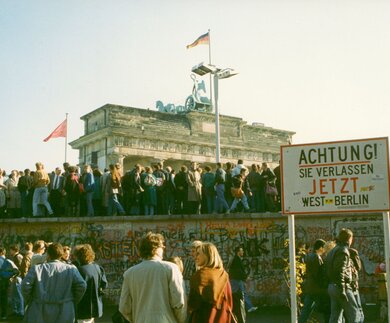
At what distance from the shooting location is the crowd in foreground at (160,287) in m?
5.88

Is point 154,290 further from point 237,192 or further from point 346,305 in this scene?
point 237,192

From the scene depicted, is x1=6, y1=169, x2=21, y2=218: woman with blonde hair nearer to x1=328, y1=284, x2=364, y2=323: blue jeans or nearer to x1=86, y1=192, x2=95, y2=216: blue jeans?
x1=86, y1=192, x2=95, y2=216: blue jeans

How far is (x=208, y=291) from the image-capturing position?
5941mm

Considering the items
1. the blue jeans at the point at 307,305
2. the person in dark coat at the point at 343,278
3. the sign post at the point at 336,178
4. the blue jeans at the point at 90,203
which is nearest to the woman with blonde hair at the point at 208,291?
the sign post at the point at 336,178

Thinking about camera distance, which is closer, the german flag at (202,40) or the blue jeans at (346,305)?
the blue jeans at (346,305)

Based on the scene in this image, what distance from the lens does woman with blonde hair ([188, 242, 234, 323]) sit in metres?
5.94

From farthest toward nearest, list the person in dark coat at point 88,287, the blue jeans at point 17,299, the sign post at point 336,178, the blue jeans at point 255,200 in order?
the blue jeans at point 255,200, the blue jeans at point 17,299, the person in dark coat at point 88,287, the sign post at point 336,178

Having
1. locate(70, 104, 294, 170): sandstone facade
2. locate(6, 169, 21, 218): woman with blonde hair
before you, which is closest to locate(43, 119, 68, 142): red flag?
locate(6, 169, 21, 218): woman with blonde hair

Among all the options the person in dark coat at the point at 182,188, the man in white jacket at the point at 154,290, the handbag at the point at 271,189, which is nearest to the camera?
the man in white jacket at the point at 154,290

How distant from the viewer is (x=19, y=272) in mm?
14289

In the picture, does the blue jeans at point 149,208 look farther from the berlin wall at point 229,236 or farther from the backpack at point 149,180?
the backpack at point 149,180

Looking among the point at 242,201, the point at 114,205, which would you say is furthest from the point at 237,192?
the point at 114,205

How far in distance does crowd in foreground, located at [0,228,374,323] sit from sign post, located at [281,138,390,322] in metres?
1.37

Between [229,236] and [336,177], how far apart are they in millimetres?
11020
